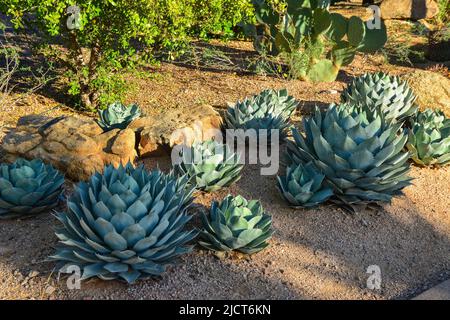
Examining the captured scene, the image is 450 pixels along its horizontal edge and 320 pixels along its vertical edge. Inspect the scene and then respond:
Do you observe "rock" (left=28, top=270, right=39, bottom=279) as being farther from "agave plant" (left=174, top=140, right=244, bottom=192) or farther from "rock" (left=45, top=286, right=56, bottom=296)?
"agave plant" (left=174, top=140, right=244, bottom=192)

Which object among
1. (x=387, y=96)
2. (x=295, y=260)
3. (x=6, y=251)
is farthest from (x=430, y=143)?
(x=6, y=251)

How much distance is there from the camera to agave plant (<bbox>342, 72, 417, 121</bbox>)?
478cm

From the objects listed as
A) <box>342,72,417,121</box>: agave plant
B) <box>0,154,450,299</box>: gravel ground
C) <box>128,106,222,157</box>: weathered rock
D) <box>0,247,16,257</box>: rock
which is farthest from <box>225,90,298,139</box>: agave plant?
<box>0,247,16,257</box>: rock

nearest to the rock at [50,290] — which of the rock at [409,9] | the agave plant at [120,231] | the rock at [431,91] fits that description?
the agave plant at [120,231]

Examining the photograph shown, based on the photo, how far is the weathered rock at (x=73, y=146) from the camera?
3.90 m

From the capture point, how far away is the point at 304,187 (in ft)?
11.6

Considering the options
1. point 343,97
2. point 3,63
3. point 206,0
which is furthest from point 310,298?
point 3,63

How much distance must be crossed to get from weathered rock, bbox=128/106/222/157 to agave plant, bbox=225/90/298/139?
15 centimetres

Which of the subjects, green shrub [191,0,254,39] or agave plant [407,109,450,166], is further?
green shrub [191,0,254,39]

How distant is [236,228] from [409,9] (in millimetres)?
8437

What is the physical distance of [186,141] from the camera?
4.11 m

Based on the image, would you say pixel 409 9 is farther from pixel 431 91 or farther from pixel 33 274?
pixel 33 274

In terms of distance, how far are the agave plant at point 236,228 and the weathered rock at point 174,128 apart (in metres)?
1.00

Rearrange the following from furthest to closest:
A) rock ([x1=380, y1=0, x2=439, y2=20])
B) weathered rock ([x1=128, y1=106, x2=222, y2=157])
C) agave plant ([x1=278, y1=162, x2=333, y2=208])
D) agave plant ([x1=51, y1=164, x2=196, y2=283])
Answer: rock ([x1=380, y1=0, x2=439, y2=20]) < weathered rock ([x1=128, y1=106, x2=222, y2=157]) < agave plant ([x1=278, y1=162, x2=333, y2=208]) < agave plant ([x1=51, y1=164, x2=196, y2=283])
